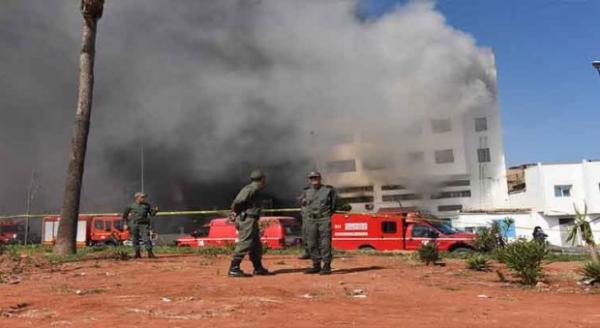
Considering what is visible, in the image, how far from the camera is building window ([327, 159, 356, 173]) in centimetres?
2761

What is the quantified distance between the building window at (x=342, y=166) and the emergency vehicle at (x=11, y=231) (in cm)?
1751

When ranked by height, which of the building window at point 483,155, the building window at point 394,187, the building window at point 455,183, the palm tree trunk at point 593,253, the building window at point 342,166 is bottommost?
the palm tree trunk at point 593,253

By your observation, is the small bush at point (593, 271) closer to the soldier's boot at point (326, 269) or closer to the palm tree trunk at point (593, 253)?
the palm tree trunk at point (593, 253)

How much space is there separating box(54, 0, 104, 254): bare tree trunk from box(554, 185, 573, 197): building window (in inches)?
1387

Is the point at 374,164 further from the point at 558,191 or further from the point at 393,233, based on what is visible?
the point at 558,191

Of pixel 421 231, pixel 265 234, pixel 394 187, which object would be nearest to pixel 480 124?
pixel 394 187

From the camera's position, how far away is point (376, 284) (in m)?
6.84

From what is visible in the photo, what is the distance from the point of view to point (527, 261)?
715 cm

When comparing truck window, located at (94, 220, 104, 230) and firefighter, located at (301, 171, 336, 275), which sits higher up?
truck window, located at (94, 220, 104, 230)

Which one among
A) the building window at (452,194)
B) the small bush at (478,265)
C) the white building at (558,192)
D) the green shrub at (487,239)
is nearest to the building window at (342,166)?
the building window at (452,194)

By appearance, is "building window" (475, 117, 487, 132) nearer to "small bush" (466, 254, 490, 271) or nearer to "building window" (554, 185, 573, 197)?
"building window" (554, 185, 573, 197)

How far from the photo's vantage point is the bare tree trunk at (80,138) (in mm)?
12633

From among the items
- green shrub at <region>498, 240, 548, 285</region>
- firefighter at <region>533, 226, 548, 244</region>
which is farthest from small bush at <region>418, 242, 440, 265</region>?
green shrub at <region>498, 240, 548, 285</region>

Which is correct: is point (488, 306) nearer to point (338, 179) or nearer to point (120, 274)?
point (120, 274)
